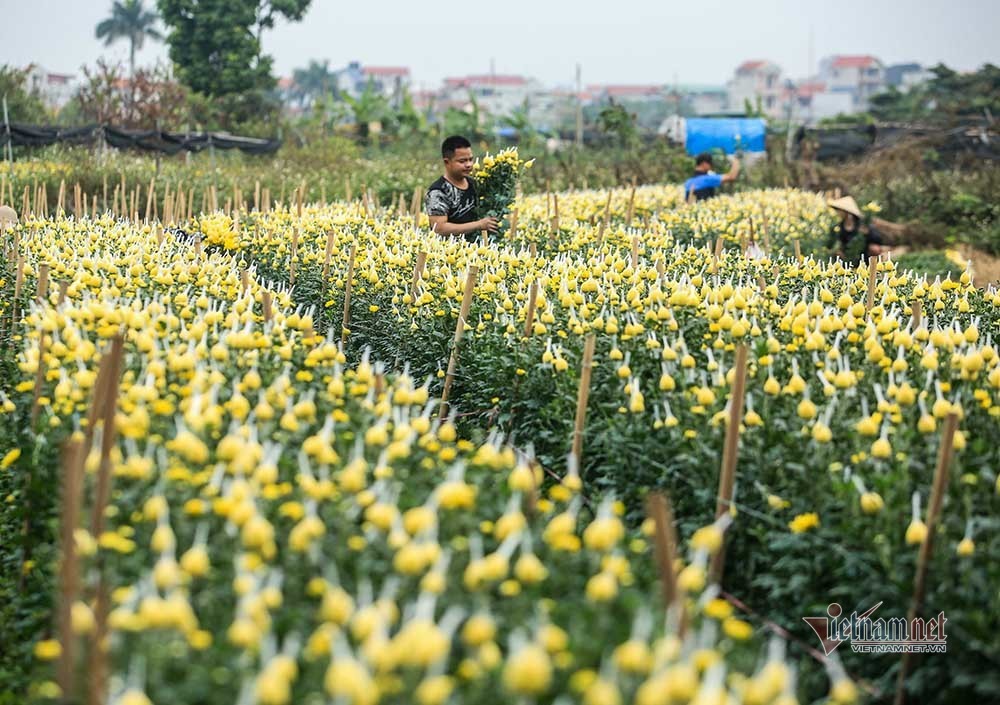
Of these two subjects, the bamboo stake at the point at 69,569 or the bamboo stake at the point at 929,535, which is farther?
the bamboo stake at the point at 929,535

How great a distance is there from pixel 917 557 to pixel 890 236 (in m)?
13.9

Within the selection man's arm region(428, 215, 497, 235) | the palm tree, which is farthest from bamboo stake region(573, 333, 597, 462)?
the palm tree

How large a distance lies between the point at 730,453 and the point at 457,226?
452cm

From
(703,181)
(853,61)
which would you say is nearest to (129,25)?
(703,181)

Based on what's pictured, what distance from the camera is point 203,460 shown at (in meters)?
2.92

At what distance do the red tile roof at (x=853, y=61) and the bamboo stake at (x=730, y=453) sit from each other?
469 feet

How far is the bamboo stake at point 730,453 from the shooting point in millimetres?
3520

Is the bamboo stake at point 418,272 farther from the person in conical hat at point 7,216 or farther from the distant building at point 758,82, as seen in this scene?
the distant building at point 758,82

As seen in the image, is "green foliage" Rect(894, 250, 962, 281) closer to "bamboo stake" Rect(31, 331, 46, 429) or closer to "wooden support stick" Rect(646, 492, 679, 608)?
"bamboo stake" Rect(31, 331, 46, 429)

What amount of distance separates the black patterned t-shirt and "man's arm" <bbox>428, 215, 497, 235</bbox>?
103mm

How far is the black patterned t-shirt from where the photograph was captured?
26.1 ft

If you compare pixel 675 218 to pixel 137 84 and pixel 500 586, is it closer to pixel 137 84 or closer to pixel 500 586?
pixel 500 586

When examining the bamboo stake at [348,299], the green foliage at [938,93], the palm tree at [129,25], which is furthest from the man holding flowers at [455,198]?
the palm tree at [129,25]

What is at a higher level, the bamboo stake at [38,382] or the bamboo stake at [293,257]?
the bamboo stake at [293,257]
